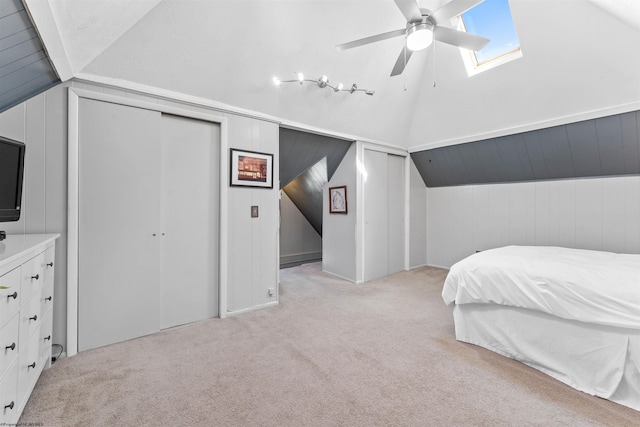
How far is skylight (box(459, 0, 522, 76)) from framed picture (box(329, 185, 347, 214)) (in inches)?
91.8

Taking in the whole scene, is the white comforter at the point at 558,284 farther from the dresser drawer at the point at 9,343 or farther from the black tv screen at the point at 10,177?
the black tv screen at the point at 10,177

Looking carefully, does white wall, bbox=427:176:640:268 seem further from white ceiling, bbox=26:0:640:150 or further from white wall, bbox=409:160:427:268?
white ceiling, bbox=26:0:640:150

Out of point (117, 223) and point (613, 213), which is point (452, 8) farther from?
point (613, 213)

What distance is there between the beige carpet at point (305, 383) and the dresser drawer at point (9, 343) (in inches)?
18.6

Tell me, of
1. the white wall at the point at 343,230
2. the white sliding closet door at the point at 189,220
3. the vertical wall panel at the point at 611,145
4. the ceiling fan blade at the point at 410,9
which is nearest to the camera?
the ceiling fan blade at the point at 410,9

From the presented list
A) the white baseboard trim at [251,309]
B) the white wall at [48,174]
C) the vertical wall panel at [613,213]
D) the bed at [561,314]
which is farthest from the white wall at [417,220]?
the white wall at [48,174]

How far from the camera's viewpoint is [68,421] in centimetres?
151

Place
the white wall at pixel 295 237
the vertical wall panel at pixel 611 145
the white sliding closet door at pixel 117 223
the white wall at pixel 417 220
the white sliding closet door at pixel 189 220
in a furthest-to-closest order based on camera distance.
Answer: the white wall at pixel 295 237
the white wall at pixel 417 220
the vertical wall panel at pixel 611 145
the white sliding closet door at pixel 189 220
the white sliding closet door at pixel 117 223

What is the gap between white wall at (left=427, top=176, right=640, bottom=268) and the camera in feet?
11.1

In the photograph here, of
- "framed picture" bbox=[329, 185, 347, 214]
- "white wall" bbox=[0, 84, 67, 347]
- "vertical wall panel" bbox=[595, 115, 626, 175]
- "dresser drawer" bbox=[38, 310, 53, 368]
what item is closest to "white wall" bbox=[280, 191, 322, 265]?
"framed picture" bbox=[329, 185, 347, 214]

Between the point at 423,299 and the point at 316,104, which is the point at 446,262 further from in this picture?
the point at 316,104

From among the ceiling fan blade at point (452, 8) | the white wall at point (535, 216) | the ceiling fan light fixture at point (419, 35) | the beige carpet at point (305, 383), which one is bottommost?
the beige carpet at point (305, 383)

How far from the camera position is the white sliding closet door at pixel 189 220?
2.65 metres

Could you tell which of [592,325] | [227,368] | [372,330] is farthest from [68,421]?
[592,325]
